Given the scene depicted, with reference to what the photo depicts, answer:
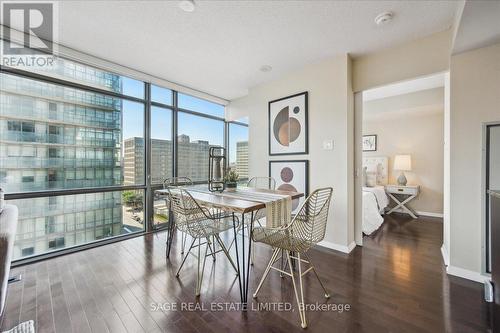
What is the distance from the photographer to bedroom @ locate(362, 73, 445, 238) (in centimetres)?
405

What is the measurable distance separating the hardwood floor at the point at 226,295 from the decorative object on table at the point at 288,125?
5.23 feet

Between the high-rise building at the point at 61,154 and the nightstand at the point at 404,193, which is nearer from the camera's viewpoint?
the high-rise building at the point at 61,154

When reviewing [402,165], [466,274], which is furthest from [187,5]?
[402,165]

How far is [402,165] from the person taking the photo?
4.53 meters

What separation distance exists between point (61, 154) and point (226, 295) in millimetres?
2788

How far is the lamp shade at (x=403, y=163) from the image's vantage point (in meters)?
4.49

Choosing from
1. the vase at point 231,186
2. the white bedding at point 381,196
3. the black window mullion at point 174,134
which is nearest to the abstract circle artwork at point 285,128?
the vase at point 231,186

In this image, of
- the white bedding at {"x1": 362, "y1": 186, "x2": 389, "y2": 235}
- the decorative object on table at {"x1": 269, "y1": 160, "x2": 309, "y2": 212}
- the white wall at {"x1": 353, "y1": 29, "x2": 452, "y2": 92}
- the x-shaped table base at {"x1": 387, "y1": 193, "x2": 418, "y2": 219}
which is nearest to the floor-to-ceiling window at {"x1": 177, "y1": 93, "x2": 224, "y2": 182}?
the decorative object on table at {"x1": 269, "y1": 160, "x2": 309, "y2": 212}

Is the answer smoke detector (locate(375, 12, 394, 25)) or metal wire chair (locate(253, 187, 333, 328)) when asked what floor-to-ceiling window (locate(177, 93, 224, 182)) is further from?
smoke detector (locate(375, 12, 394, 25))

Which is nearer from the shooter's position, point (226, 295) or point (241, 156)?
point (226, 295)

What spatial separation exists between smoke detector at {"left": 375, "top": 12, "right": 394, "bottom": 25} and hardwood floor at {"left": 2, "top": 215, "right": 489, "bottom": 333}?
2.59m

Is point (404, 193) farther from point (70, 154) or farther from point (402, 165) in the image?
point (70, 154)

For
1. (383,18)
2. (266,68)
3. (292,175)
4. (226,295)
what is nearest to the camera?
(226,295)

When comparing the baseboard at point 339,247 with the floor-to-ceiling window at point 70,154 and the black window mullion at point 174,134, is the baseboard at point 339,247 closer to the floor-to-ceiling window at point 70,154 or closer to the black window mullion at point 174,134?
the black window mullion at point 174,134
